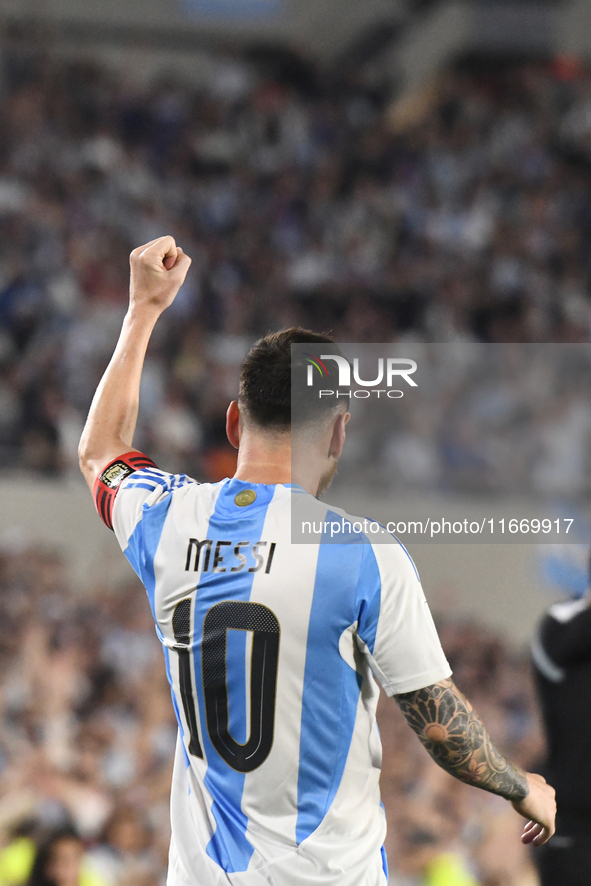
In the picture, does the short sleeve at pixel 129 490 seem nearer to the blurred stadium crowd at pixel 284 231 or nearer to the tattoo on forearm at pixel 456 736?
the tattoo on forearm at pixel 456 736

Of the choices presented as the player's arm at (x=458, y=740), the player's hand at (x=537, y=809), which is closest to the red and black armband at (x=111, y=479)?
the player's arm at (x=458, y=740)

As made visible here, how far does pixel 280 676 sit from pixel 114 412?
2.30 feet

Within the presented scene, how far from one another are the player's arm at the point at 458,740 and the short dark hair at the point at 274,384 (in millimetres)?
592

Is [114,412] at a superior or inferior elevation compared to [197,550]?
superior

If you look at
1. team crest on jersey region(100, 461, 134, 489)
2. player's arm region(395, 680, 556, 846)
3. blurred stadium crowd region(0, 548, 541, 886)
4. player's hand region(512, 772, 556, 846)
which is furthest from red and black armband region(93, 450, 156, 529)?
blurred stadium crowd region(0, 548, 541, 886)

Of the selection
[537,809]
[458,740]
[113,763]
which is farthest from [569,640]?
[113,763]

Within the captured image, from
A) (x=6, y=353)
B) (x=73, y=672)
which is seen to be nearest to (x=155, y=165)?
(x=6, y=353)

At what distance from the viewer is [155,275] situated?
2107 mm

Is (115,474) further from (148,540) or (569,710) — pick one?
(569,710)

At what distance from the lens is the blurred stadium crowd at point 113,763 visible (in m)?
4.80

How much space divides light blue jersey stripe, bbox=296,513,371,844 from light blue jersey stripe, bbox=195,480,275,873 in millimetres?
122

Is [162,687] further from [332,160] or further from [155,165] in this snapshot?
[332,160]

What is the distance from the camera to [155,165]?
9883 millimetres

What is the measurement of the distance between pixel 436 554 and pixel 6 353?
3.98 m
